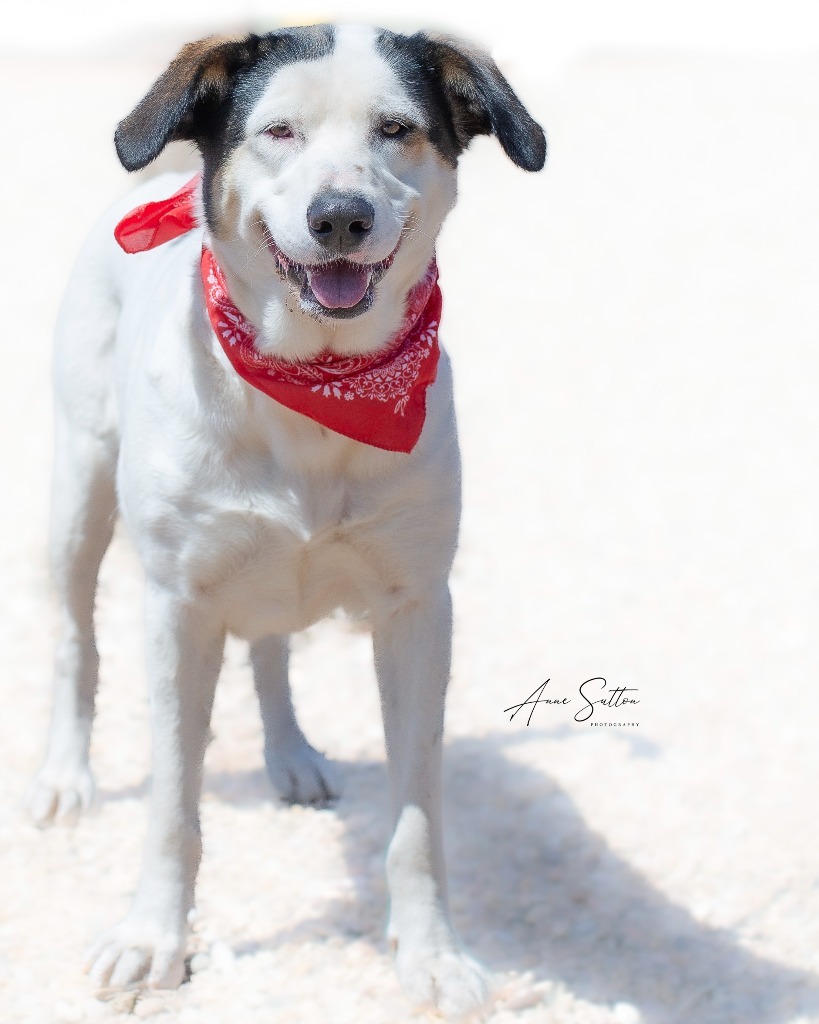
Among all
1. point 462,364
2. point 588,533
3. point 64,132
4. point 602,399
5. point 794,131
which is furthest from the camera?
point 64,132

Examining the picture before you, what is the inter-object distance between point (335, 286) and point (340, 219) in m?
0.20

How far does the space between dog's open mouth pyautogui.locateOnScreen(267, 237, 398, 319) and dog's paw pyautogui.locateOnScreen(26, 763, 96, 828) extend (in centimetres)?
208

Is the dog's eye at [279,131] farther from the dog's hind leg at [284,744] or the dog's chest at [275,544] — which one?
the dog's hind leg at [284,744]

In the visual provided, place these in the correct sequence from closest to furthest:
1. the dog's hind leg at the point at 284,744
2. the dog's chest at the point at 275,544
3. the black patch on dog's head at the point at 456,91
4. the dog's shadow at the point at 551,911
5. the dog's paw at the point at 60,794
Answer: the black patch on dog's head at the point at 456,91, the dog's chest at the point at 275,544, the dog's shadow at the point at 551,911, the dog's paw at the point at 60,794, the dog's hind leg at the point at 284,744

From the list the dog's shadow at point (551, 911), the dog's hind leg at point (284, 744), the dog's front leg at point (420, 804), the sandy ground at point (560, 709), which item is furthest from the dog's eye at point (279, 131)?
the dog's shadow at point (551, 911)

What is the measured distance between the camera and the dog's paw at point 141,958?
11.4ft

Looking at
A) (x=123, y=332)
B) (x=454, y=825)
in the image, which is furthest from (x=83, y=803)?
(x=123, y=332)

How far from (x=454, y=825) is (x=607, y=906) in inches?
24.9

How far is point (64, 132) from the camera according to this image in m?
16.3

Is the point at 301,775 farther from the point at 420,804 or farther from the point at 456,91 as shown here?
the point at 456,91

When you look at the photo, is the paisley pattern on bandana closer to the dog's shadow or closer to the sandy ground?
the sandy ground

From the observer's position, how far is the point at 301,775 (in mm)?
4555

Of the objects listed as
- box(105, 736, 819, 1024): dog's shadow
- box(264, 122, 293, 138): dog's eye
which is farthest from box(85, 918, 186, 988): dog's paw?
box(264, 122, 293, 138): dog's eye

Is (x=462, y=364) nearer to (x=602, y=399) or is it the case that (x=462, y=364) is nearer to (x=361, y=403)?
(x=602, y=399)
